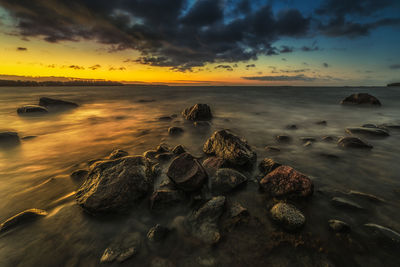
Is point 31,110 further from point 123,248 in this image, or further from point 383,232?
point 383,232

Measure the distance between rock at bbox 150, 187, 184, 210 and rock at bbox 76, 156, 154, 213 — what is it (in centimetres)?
34

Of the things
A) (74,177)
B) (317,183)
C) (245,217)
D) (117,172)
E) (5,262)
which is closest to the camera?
(5,262)

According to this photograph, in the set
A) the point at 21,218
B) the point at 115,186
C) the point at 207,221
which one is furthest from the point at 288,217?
the point at 21,218

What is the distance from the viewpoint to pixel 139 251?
2.19m

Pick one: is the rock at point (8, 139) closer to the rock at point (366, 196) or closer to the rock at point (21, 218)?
the rock at point (21, 218)

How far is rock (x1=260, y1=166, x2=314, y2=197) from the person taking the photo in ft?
9.99

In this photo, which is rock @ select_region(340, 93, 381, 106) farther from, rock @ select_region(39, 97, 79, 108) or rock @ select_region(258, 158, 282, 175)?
rock @ select_region(39, 97, 79, 108)

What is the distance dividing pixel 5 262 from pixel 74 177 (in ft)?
6.43

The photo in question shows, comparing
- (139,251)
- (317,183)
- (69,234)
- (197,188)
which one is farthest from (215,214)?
(317,183)

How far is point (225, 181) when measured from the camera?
11.2ft

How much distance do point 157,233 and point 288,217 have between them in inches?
75.1

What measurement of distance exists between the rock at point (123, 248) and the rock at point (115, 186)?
565 millimetres

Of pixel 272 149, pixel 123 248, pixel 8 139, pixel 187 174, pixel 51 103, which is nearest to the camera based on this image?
pixel 123 248

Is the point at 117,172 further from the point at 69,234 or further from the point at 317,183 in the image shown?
the point at 317,183
